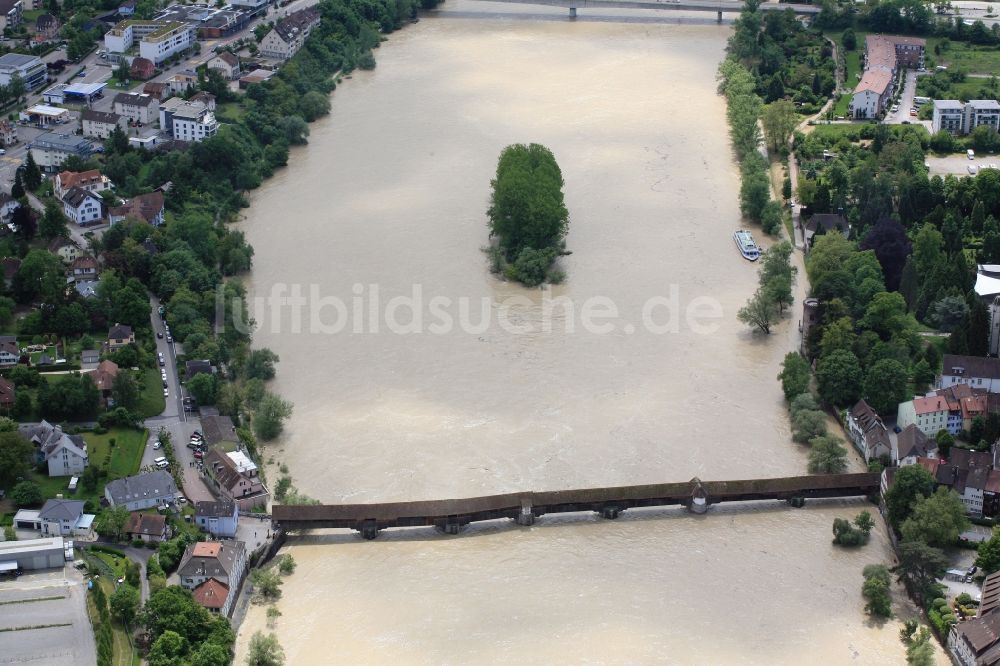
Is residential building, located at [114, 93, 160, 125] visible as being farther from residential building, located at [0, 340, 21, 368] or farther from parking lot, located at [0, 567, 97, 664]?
parking lot, located at [0, 567, 97, 664]

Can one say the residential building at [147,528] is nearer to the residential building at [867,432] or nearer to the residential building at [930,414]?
the residential building at [867,432]

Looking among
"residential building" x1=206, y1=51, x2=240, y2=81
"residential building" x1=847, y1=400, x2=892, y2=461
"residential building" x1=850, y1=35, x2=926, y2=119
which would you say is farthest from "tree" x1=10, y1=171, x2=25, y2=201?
"residential building" x1=850, y1=35, x2=926, y2=119

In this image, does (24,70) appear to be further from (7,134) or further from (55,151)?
(55,151)

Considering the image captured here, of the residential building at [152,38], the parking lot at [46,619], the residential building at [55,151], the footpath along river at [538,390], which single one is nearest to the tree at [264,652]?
the footpath along river at [538,390]

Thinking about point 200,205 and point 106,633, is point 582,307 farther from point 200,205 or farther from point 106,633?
point 106,633

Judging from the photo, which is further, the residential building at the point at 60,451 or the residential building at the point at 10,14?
the residential building at the point at 10,14

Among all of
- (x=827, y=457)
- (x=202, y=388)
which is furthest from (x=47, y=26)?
(x=827, y=457)
